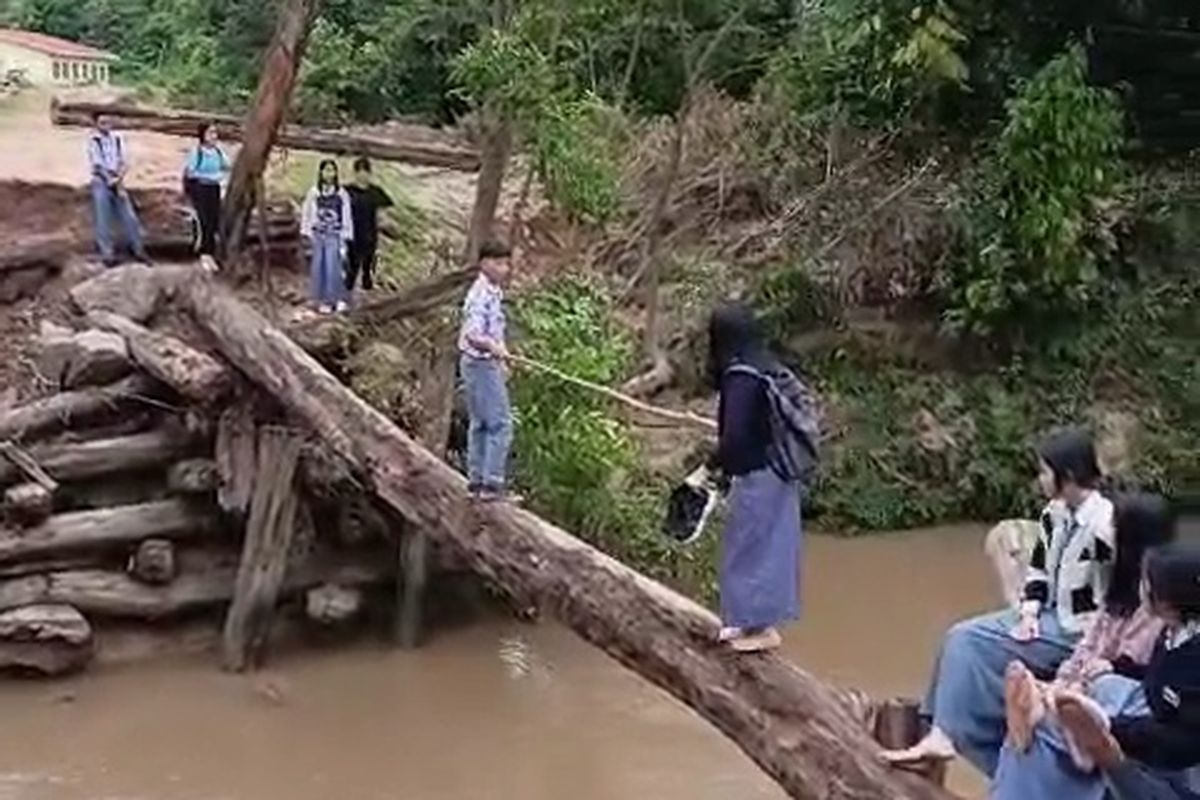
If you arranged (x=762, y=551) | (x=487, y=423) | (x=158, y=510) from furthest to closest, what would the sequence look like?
(x=158, y=510) → (x=487, y=423) → (x=762, y=551)

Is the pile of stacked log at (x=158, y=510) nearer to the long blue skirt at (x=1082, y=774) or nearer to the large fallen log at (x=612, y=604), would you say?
the large fallen log at (x=612, y=604)

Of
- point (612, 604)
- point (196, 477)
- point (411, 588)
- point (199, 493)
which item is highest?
point (612, 604)

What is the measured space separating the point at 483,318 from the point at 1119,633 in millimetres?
4621

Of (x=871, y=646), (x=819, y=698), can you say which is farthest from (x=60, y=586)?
(x=819, y=698)

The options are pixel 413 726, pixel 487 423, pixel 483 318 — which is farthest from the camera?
pixel 413 726

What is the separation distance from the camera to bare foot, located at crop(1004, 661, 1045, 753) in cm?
532

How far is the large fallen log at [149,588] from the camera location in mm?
12703

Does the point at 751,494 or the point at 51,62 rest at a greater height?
the point at 51,62

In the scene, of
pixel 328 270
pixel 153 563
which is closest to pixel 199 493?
pixel 153 563

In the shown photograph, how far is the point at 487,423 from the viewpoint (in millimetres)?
9648

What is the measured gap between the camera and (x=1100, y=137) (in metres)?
16.8

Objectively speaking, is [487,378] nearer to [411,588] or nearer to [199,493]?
[411,588]

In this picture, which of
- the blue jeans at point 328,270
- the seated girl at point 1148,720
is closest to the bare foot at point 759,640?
the seated girl at point 1148,720

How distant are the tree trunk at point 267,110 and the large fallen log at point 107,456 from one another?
1428mm
